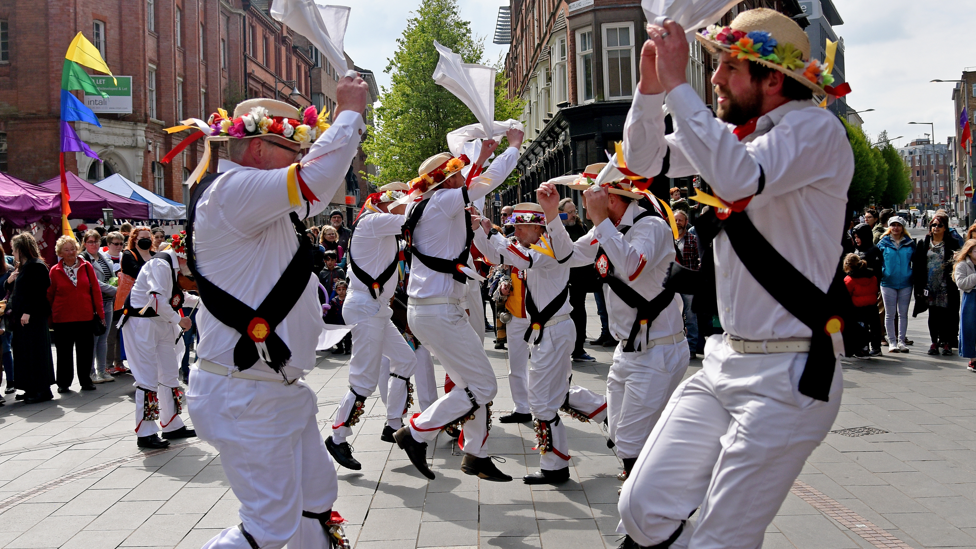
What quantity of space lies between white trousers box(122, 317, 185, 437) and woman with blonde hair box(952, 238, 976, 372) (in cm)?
1002

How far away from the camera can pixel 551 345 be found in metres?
5.98

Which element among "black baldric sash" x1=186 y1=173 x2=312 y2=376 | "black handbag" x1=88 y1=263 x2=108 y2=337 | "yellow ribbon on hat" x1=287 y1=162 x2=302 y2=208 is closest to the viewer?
"yellow ribbon on hat" x1=287 y1=162 x2=302 y2=208

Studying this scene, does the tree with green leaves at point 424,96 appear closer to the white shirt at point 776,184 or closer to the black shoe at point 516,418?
the black shoe at point 516,418

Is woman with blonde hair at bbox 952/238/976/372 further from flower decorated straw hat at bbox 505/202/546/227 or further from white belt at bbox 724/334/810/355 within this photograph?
white belt at bbox 724/334/810/355

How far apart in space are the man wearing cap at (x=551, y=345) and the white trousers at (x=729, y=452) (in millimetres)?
2770

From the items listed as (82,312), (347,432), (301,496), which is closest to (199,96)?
(82,312)

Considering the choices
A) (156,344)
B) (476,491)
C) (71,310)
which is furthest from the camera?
(71,310)

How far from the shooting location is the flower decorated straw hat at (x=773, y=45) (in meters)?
2.57

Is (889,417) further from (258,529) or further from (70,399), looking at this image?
(70,399)

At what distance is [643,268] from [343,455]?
291 centimetres

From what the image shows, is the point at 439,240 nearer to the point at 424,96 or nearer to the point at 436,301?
the point at 436,301

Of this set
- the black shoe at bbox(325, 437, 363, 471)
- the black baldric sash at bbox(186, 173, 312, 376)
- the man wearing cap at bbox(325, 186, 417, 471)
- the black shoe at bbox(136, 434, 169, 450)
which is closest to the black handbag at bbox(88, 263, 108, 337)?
the black shoe at bbox(136, 434, 169, 450)

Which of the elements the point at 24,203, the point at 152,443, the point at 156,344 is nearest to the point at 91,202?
the point at 24,203

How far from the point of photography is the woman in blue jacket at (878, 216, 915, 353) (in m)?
11.5
